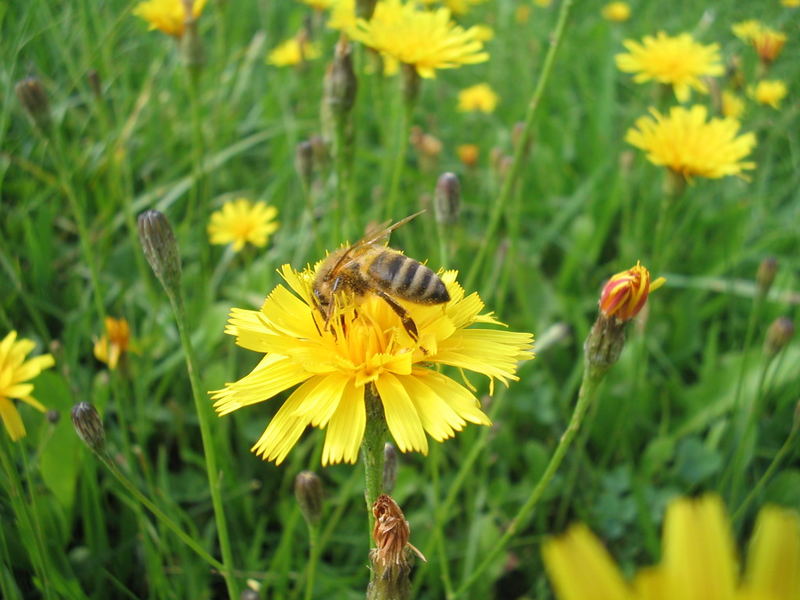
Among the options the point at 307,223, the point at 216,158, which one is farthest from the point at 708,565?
the point at 216,158

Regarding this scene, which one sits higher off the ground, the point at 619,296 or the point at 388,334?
Result: the point at 619,296

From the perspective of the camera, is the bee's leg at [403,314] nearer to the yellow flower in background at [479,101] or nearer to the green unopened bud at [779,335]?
the green unopened bud at [779,335]

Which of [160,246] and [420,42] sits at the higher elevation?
[420,42]

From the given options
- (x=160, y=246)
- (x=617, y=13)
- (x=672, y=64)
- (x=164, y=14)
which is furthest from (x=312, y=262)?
(x=617, y=13)

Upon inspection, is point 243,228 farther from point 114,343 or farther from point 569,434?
point 569,434

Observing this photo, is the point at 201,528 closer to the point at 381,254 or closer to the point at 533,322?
the point at 381,254

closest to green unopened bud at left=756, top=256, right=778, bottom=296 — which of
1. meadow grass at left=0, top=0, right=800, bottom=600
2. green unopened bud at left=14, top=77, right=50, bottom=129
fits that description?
meadow grass at left=0, top=0, right=800, bottom=600
